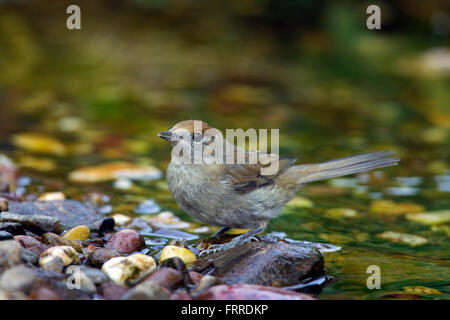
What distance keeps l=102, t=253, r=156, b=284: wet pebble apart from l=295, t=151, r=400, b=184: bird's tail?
1999mm

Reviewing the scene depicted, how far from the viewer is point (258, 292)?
→ 12.5 ft

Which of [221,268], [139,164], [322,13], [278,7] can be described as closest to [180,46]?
[278,7]

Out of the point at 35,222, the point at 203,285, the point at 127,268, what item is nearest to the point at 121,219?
the point at 35,222

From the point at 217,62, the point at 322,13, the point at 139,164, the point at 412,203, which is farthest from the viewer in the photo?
the point at 322,13

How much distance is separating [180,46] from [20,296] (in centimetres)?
1074

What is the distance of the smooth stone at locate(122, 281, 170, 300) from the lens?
141 inches

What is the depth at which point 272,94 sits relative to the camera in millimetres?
10883

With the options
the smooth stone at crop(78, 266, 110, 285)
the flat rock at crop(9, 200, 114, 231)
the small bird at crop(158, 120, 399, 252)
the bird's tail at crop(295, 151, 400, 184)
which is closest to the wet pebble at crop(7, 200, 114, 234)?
the flat rock at crop(9, 200, 114, 231)

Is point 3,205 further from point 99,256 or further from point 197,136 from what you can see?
point 197,136

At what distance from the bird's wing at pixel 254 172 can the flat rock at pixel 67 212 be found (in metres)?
1.06

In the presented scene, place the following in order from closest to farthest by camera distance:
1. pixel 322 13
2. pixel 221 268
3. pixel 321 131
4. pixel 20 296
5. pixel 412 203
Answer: pixel 20 296 → pixel 221 268 → pixel 412 203 → pixel 321 131 → pixel 322 13

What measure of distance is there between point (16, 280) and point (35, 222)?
3.80 ft

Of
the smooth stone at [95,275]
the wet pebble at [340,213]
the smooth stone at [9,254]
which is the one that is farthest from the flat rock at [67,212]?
the wet pebble at [340,213]

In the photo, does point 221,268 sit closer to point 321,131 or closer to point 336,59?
point 321,131
